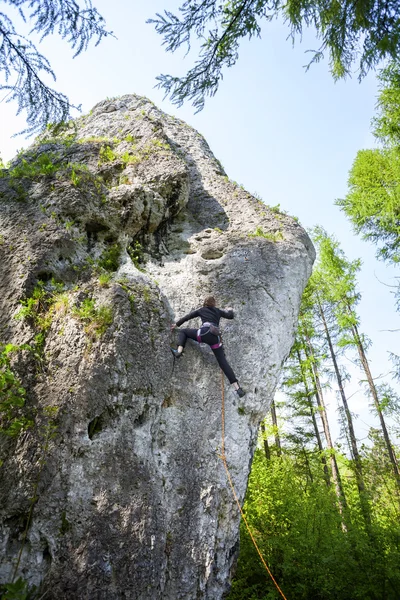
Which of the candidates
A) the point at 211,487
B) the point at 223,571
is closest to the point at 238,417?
the point at 211,487

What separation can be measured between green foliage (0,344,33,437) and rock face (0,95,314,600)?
4 centimetres

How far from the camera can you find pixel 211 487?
548cm

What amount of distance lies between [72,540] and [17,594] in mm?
823

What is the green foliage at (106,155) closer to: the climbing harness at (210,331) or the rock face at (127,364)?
the rock face at (127,364)

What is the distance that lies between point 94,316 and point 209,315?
2088 mm

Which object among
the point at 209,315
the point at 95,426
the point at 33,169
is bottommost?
the point at 95,426

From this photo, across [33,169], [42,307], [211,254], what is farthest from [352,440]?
[33,169]

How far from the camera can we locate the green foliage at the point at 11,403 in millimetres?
4730

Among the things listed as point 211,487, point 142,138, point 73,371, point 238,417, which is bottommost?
point 211,487

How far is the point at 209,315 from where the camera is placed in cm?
673

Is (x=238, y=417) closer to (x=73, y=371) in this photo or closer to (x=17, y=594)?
(x=73, y=371)

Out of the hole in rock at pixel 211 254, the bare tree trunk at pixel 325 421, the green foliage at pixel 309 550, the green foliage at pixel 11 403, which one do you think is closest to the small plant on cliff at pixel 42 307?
the green foliage at pixel 11 403

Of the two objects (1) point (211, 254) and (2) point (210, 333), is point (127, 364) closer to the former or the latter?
(2) point (210, 333)

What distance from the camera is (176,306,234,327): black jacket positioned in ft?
22.0
